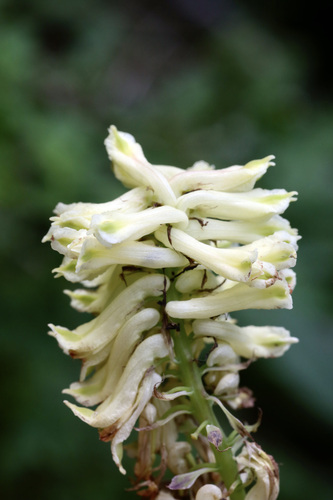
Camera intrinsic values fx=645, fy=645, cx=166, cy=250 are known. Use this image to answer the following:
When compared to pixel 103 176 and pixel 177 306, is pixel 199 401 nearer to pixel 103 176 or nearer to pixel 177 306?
pixel 177 306

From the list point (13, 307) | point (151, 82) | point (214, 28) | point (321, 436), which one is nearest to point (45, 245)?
point (13, 307)

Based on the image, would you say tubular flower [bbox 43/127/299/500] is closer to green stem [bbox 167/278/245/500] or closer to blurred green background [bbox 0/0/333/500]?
green stem [bbox 167/278/245/500]

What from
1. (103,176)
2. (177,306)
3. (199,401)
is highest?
(103,176)

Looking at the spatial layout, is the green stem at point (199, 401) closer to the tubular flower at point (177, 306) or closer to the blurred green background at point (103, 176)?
the tubular flower at point (177, 306)

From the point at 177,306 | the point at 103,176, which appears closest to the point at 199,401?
the point at 177,306

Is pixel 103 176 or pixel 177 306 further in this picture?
pixel 103 176

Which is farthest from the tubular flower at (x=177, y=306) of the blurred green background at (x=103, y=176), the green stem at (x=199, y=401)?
the blurred green background at (x=103, y=176)
